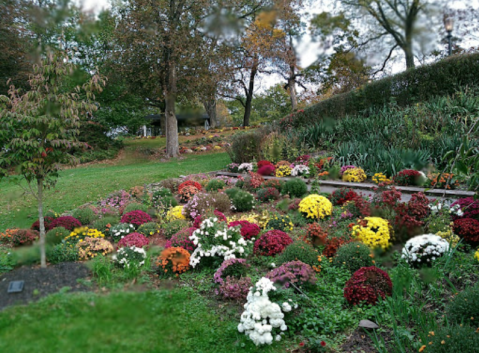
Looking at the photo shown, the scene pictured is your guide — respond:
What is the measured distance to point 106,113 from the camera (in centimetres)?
1862

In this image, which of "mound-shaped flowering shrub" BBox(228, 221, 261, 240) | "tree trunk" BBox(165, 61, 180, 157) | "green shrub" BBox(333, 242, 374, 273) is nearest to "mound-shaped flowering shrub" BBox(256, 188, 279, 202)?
"mound-shaped flowering shrub" BBox(228, 221, 261, 240)

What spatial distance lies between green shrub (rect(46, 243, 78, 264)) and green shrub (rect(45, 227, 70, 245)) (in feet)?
1.58

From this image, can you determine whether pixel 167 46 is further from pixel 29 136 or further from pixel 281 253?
pixel 281 253

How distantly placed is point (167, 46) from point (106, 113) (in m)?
6.34

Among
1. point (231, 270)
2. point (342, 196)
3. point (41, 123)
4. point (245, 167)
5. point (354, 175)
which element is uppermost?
Answer: point (41, 123)

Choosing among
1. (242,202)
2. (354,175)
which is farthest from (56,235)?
(354,175)

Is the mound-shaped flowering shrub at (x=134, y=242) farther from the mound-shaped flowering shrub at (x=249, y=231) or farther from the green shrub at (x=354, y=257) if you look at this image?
the green shrub at (x=354, y=257)

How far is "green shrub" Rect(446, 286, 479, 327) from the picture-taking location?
262cm

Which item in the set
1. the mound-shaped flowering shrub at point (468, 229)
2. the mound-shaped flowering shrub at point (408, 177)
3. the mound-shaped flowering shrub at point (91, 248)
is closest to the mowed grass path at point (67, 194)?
the mound-shaped flowering shrub at point (91, 248)

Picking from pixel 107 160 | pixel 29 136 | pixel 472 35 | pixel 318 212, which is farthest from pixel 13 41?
pixel 472 35

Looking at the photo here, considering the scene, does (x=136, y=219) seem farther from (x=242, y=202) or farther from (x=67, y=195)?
(x=67, y=195)

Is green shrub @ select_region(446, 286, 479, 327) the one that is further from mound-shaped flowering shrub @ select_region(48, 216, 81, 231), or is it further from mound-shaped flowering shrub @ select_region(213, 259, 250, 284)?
mound-shaped flowering shrub @ select_region(48, 216, 81, 231)

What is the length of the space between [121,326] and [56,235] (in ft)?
9.78

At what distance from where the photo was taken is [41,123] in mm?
4336
